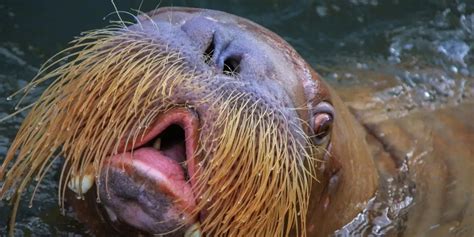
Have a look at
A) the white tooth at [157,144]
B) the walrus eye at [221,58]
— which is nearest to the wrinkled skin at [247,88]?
the walrus eye at [221,58]

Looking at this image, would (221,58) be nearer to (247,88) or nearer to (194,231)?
(247,88)

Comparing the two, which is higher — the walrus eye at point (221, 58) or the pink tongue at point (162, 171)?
the walrus eye at point (221, 58)

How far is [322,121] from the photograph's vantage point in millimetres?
3727

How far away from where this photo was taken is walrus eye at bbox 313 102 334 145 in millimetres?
3723

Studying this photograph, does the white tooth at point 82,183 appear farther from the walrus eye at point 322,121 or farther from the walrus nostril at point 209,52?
the walrus eye at point 322,121

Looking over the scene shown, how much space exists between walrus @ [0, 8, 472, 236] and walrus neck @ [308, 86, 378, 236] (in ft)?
0.78

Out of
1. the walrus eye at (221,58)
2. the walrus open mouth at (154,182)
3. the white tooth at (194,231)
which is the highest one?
the walrus eye at (221,58)

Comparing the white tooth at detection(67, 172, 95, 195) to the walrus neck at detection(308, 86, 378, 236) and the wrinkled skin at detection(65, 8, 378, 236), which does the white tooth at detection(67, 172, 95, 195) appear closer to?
the wrinkled skin at detection(65, 8, 378, 236)

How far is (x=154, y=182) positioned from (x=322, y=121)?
32.1 inches

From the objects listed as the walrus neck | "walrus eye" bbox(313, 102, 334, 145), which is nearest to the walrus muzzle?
"walrus eye" bbox(313, 102, 334, 145)

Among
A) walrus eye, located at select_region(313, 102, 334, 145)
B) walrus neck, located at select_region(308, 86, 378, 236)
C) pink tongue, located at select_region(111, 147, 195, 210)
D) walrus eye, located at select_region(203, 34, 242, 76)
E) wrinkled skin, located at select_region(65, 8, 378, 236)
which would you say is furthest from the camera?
walrus neck, located at select_region(308, 86, 378, 236)

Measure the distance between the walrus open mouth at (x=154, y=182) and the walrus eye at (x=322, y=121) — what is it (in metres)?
0.60

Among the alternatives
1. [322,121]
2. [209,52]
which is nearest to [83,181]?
[209,52]

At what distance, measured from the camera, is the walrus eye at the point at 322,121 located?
12.2ft
